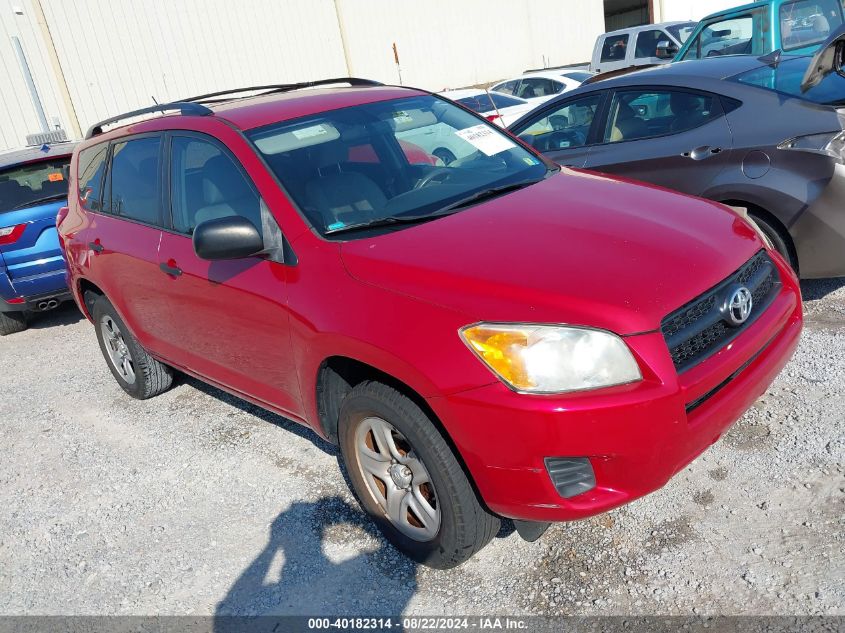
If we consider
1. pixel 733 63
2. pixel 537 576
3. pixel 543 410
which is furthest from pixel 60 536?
pixel 733 63

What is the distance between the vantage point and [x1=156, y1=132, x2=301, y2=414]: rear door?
10.1ft

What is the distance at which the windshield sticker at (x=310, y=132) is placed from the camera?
3393 mm

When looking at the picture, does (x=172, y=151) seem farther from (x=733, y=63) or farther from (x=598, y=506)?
(x=733, y=63)

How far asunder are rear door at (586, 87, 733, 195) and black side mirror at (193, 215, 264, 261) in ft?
9.64

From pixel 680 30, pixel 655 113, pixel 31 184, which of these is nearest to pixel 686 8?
Answer: pixel 680 30

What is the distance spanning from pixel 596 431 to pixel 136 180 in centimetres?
302

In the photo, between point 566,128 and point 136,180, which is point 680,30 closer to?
point 566,128

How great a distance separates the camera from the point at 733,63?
497cm

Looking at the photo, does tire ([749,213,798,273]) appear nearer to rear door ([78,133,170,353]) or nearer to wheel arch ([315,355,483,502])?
wheel arch ([315,355,483,502])

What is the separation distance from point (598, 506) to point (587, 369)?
455mm

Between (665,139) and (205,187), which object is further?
(665,139)

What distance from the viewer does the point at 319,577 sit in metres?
2.94

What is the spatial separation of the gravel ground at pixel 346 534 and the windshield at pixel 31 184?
8.90 feet

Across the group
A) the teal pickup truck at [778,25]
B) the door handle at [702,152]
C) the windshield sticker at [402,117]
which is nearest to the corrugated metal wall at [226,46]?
the teal pickup truck at [778,25]
